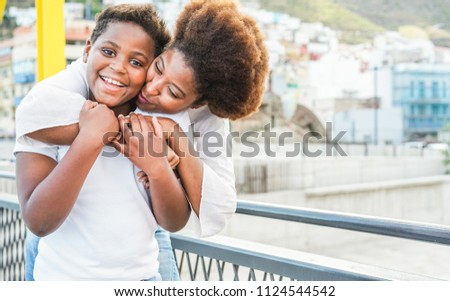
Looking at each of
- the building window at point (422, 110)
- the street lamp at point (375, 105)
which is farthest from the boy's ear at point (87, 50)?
the building window at point (422, 110)

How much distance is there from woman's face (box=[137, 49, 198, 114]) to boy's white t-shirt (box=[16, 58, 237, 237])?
4cm

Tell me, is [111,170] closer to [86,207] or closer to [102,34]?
[86,207]

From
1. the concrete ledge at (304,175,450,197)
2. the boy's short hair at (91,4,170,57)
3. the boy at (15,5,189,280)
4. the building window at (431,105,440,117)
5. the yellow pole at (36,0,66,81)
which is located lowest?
the concrete ledge at (304,175,450,197)

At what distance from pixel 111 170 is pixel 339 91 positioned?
97.3 ft

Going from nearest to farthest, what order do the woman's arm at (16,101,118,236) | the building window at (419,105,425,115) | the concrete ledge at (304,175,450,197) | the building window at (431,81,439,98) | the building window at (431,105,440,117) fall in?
1. the woman's arm at (16,101,118,236)
2. the concrete ledge at (304,175,450,197)
3. the building window at (419,105,425,115)
4. the building window at (431,81,439,98)
5. the building window at (431,105,440,117)

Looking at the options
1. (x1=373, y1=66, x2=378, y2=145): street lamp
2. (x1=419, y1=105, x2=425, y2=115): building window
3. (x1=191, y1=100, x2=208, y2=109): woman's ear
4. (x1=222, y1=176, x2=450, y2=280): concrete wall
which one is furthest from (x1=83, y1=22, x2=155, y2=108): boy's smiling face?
(x1=419, y1=105, x2=425, y2=115): building window

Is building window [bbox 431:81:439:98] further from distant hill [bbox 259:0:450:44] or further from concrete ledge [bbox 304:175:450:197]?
concrete ledge [bbox 304:175:450:197]

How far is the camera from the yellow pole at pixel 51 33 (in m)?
1.64

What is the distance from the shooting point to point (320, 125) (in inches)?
958

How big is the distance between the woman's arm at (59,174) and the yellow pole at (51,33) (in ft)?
2.79

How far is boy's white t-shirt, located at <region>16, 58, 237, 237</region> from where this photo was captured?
835mm

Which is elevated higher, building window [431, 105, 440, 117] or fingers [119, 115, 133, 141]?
building window [431, 105, 440, 117]

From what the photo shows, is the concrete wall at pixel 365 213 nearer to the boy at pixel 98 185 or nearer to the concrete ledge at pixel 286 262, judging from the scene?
the concrete ledge at pixel 286 262

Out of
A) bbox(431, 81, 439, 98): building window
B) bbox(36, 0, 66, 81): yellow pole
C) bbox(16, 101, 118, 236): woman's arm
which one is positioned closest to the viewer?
bbox(16, 101, 118, 236): woman's arm
